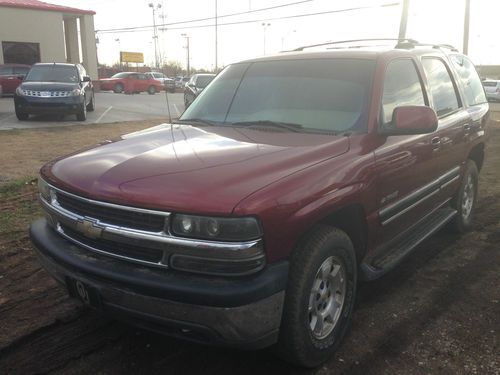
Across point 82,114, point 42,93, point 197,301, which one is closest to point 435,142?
point 197,301

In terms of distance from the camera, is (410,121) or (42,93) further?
(42,93)

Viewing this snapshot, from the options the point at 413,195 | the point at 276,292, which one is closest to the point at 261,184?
the point at 276,292

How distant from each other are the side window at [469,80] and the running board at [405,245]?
1292mm

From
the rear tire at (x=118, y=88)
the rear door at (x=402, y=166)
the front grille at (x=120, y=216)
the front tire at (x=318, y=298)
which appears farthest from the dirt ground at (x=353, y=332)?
the rear tire at (x=118, y=88)

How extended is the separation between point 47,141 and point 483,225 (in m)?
9.11

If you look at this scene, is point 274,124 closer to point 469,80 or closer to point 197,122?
point 197,122

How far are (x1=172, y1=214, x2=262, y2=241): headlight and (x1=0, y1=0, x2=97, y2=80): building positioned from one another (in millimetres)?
29257

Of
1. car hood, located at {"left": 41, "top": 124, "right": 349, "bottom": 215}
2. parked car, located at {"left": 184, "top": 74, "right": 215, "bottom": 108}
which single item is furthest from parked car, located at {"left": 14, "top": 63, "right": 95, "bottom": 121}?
car hood, located at {"left": 41, "top": 124, "right": 349, "bottom": 215}

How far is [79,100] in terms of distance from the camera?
1448 cm

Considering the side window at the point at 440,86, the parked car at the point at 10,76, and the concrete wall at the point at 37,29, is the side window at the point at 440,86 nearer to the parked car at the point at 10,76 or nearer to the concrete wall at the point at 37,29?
the parked car at the point at 10,76

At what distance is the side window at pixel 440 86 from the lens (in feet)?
14.2

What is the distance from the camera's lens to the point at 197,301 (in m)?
2.30

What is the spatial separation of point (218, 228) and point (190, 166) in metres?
0.51

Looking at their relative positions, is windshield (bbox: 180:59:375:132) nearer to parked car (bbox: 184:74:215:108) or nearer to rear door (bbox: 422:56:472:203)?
parked car (bbox: 184:74:215:108)
